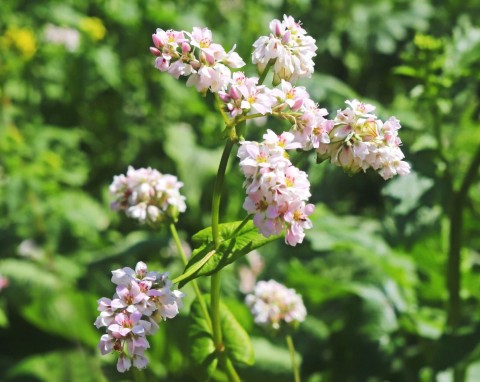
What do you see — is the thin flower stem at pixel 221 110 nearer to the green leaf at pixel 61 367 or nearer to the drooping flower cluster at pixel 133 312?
the drooping flower cluster at pixel 133 312

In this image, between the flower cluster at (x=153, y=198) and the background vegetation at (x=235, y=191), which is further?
the background vegetation at (x=235, y=191)

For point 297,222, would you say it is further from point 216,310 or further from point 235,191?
point 235,191

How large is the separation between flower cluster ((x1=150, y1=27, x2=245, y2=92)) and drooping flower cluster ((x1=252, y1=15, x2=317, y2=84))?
6 centimetres

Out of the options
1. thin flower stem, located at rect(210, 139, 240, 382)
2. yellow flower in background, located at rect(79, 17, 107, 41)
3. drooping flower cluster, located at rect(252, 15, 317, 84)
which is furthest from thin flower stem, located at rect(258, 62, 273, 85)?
yellow flower in background, located at rect(79, 17, 107, 41)

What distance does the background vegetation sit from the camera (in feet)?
9.03

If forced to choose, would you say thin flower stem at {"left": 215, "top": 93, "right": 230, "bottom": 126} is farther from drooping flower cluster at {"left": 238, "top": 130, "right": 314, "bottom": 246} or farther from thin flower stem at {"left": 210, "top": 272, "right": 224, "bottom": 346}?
thin flower stem at {"left": 210, "top": 272, "right": 224, "bottom": 346}

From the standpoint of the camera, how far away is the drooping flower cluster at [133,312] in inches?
58.5

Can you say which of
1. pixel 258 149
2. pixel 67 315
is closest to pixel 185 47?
pixel 258 149

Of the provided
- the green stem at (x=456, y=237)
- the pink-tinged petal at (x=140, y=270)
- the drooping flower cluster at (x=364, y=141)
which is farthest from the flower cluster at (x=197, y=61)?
the green stem at (x=456, y=237)

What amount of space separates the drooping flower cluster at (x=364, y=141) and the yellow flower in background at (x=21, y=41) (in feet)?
11.2

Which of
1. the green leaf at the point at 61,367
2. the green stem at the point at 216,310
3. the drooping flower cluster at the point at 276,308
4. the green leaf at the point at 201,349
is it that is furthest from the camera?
the green leaf at the point at 61,367

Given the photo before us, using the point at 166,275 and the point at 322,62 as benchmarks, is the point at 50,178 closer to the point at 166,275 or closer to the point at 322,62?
the point at 322,62

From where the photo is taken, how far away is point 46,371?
3.53 m

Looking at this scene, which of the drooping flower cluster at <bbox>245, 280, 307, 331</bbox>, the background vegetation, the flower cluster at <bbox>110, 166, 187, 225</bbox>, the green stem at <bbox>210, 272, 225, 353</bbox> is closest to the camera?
the green stem at <bbox>210, 272, 225, 353</bbox>
